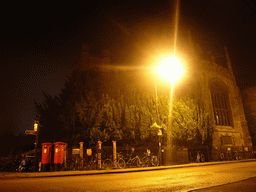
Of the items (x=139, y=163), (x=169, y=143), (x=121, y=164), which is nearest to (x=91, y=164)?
(x=121, y=164)

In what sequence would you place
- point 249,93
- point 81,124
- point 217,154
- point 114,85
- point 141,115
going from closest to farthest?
point 81,124 → point 141,115 → point 114,85 → point 217,154 → point 249,93

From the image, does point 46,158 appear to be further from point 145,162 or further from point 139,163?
point 145,162

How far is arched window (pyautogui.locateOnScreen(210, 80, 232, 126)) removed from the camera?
1161 inches

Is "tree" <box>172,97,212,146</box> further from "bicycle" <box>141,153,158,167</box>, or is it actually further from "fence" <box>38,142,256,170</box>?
"bicycle" <box>141,153,158,167</box>

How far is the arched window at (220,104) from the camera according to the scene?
2948 centimetres

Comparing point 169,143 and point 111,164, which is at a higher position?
point 169,143

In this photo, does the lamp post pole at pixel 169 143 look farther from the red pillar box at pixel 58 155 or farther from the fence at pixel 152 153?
the red pillar box at pixel 58 155

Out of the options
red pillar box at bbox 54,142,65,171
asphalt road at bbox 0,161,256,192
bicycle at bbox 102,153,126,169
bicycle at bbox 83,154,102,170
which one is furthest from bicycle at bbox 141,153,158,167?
asphalt road at bbox 0,161,256,192

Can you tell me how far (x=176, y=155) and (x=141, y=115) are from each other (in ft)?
14.3

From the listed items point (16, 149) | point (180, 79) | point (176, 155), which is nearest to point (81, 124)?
point (16, 149)

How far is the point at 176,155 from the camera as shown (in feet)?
51.9

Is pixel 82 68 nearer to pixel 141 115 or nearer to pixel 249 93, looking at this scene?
pixel 141 115

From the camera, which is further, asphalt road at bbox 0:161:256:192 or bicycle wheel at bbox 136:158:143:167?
bicycle wheel at bbox 136:158:143:167

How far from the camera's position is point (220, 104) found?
30375mm
